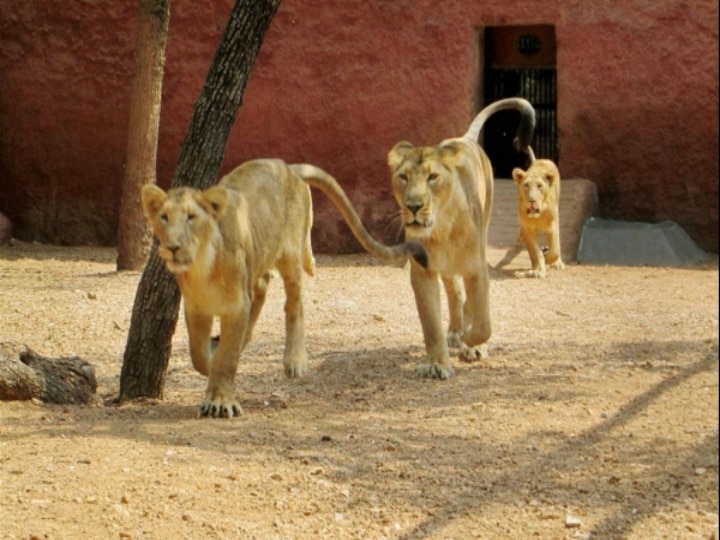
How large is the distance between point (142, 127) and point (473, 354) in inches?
186

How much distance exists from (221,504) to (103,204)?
881 centimetres

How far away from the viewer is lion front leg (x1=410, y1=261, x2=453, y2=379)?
710 centimetres

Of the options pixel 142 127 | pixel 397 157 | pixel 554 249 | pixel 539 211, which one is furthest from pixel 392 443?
pixel 142 127

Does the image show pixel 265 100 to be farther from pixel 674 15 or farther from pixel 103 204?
pixel 674 15

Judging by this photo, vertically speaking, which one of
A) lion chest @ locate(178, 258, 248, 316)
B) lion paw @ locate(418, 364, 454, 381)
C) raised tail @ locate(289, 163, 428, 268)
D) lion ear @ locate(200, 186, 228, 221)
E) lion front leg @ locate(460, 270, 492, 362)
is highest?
lion ear @ locate(200, 186, 228, 221)

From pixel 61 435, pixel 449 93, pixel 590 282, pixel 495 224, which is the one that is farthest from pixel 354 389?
pixel 449 93

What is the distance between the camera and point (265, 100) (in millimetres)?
12891

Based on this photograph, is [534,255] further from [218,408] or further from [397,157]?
[218,408]

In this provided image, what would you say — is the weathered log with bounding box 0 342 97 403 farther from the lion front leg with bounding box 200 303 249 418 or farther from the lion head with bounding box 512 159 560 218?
the lion head with bounding box 512 159 560 218

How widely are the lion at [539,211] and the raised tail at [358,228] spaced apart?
3.62 meters

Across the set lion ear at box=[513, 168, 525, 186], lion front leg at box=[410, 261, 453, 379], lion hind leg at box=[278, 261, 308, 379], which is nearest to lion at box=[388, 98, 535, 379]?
lion front leg at box=[410, 261, 453, 379]

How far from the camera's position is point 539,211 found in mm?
10695

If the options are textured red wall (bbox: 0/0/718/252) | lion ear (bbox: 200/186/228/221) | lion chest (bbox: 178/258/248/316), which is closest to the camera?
lion ear (bbox: 200/186/228/221)

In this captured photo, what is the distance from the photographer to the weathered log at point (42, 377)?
643 cm
